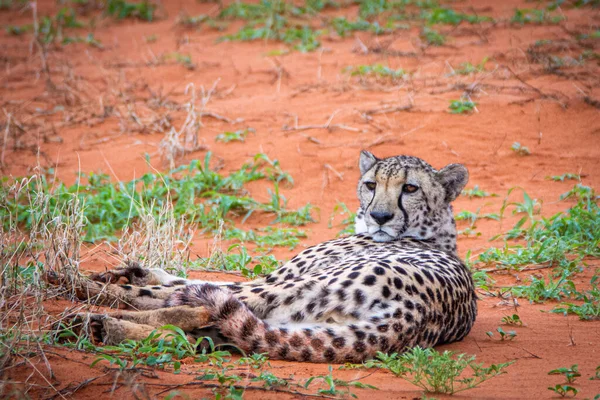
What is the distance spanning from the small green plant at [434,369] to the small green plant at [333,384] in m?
0.23

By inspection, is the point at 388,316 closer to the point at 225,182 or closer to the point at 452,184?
the point at 452,184

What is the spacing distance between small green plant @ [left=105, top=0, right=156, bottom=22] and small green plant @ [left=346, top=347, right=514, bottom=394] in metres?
12.4

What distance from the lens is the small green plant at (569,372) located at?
3.80m

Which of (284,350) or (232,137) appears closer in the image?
(284,350)

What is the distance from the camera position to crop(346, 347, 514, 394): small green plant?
11.9ft

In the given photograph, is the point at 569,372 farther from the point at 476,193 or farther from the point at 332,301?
the point at 476,193

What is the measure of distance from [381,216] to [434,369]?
1.74m

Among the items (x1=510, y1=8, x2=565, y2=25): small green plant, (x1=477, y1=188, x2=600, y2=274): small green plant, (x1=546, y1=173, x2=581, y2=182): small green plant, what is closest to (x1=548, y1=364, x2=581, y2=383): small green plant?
(x1=477, y1=188, x2=600, y2=274): small green plant

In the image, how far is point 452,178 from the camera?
5574 mm

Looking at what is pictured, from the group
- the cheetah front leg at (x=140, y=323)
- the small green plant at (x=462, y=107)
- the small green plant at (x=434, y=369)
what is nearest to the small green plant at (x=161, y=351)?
the cheetah front leg at (x=140, y=323)

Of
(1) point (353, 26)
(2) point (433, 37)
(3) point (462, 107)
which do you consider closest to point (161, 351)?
(3) point (462, 107)

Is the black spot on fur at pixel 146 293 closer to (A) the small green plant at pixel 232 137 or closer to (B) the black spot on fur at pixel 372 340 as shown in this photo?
(B) the black spot on fur at pixel 372 340

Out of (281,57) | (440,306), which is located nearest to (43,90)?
(281,57)

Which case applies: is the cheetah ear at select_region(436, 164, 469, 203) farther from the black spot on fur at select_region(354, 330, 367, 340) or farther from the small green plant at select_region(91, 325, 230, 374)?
the small green plant at select_region(91, 325, 230, 374)
